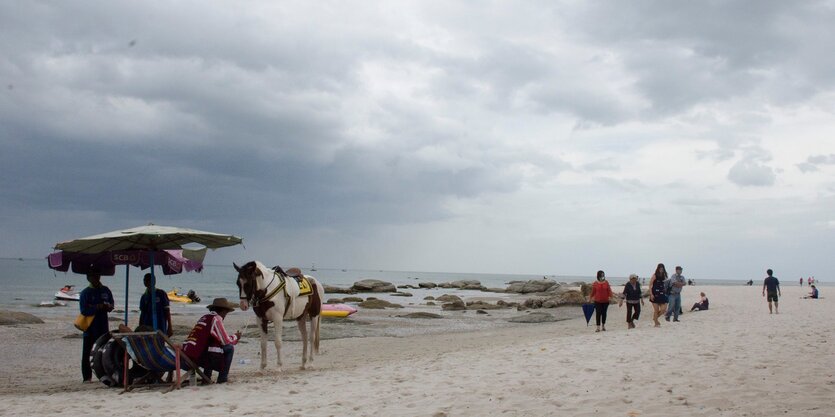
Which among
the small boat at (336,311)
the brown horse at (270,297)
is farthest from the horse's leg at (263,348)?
the small boat at (336,311)

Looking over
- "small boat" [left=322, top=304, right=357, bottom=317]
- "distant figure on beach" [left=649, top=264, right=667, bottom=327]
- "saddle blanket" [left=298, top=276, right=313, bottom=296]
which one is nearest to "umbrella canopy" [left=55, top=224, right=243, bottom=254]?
"saddle blanket" [left=298, top=276, right=313, bottom=296]

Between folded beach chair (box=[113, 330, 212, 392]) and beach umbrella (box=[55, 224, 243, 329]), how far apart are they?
1.12 metres

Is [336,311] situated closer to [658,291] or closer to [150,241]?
[658,291]

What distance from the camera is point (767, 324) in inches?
710

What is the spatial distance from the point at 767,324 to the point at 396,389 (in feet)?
45.5

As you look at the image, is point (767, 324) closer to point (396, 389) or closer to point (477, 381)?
point (477, 381)

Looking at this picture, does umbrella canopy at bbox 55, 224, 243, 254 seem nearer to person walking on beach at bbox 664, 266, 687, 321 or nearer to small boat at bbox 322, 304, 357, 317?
person walking on beach at bbox 664, 266, 687, 321

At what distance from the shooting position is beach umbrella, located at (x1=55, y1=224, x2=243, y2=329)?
10.4m

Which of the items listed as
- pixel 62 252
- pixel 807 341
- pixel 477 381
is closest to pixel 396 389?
pixel 477 381

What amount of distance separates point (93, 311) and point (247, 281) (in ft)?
9.39

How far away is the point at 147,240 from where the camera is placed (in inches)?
442

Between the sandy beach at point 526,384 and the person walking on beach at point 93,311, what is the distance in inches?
18.0

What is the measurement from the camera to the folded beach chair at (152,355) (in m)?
9.79

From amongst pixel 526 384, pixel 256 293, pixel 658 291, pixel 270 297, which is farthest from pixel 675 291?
pixel 256 293
